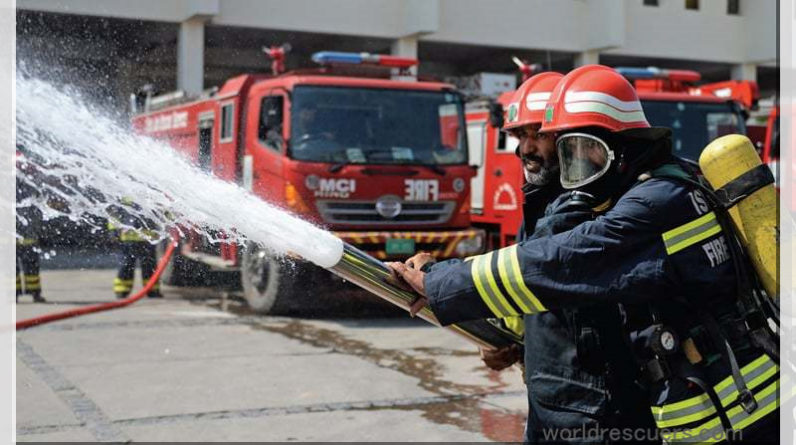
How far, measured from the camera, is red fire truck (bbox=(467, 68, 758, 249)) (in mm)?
10117

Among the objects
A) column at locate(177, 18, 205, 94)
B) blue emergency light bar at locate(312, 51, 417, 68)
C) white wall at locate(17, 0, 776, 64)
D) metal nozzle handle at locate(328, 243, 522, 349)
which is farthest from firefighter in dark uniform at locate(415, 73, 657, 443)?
column at locate(177, 18, 205, 94)

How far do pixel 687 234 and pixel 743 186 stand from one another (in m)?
Result: 0.22

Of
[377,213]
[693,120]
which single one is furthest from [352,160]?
[693,120]

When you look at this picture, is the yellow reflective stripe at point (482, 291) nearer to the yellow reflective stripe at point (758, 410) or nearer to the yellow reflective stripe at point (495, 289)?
the yellow reflective stripe at point (495, 289)

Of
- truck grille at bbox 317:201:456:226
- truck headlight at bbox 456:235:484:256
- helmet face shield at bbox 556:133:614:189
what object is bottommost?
truck headlight at bbox 456:235:484:256

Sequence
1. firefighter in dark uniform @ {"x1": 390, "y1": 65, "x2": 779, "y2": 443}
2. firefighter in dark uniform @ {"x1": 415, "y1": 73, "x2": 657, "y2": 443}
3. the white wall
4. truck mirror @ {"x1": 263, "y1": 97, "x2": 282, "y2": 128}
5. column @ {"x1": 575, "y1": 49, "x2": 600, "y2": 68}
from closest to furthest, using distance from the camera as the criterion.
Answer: firefighter in dark uniform @ {"x1": 390, "y1": 65, "x2": 779, "y2": 443} < firefighter in dark uniform @ {"x1": 415, "y1": 73, "x2": 657, "y2": 443} < truck mirror @ {"x1": 263, "y1": 97, "x2": 282, "y2": 128} < the white wall < column @ {"x1": 575, "y1": 49, "x2": 600, "y2": 68}

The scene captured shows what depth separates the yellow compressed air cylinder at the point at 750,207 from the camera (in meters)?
2.38

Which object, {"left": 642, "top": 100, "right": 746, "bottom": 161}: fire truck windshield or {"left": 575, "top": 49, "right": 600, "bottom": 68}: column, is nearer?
{"left": 642, "top": 100, "right": 746, "bottom": 161}: fire truck windshield

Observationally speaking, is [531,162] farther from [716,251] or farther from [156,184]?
[156,184]

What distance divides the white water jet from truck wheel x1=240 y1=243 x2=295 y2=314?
4.69m

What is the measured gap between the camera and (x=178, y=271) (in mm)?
12133

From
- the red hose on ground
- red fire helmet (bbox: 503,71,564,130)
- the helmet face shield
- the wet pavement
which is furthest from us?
the red hose on ground

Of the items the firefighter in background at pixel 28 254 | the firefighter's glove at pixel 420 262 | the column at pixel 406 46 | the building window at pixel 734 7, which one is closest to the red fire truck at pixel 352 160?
the firefighter in background at pixel 28 254

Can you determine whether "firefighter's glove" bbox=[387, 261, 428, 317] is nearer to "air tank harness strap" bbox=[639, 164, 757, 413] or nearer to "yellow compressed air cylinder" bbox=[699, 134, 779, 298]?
"air tank harness strap" bbox=[639, 164, 757, 413]
